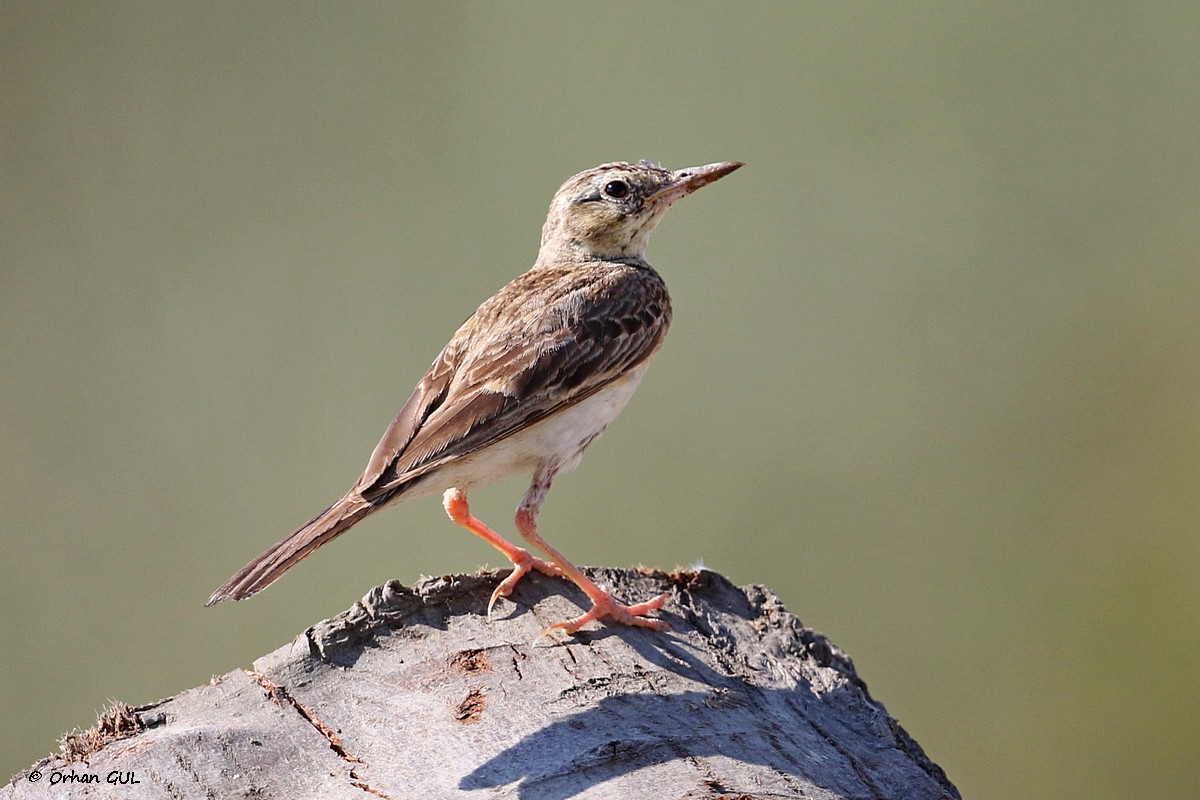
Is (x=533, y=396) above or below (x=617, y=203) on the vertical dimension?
below

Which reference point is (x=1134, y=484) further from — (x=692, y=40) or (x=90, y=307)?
(x=90, y=307)

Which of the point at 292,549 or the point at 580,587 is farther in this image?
the point at 580,587

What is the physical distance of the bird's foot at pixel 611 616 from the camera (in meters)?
5.24

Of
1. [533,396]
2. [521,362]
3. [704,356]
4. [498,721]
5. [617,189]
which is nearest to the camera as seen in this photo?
[498,721]

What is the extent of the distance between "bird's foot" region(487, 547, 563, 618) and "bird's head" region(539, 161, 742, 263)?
2.20m

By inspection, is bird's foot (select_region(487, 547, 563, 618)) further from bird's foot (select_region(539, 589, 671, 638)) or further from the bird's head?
the bird's head

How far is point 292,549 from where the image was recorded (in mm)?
5238

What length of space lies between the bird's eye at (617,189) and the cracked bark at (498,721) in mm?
2796

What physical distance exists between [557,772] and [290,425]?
719cm

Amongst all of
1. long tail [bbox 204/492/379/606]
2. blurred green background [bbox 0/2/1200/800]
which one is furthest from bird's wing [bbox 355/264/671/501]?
blurred green background [bbox 0/2/1200/800]

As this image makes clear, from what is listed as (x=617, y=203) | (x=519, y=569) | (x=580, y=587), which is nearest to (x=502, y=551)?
(x=519, y=569)

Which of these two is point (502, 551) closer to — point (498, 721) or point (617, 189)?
point (498, 721)

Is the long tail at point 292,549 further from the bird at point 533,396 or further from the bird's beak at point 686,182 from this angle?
the bird's beak at point 686,182

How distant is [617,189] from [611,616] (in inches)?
120
